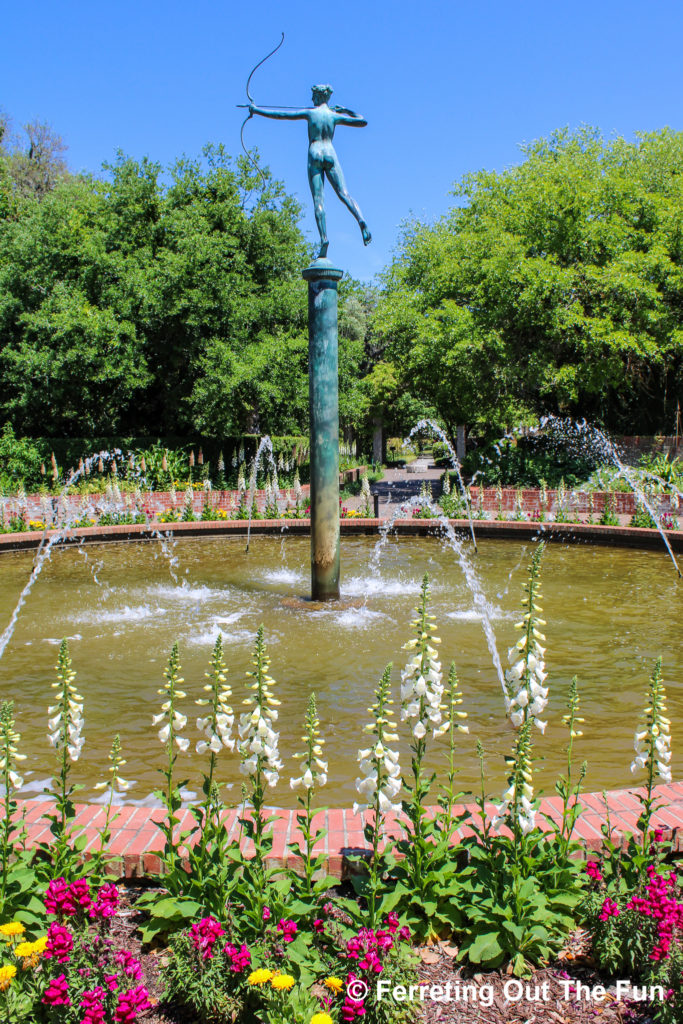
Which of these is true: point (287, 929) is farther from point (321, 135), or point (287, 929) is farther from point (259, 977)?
point (321, 135)

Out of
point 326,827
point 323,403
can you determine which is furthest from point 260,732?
point 323,403

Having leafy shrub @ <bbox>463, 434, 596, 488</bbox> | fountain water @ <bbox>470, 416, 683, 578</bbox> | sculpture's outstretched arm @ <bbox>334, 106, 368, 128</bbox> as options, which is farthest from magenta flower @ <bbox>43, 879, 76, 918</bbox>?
leafy shrub @ <bbox>463, 434, 596, 488</bbox>

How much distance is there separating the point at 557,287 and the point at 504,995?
21157 millimetres

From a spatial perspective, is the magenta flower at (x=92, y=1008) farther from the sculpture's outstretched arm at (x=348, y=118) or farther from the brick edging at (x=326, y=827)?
the sculpture's outstretched arm at (x=348, y=118)

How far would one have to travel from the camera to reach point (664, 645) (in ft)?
26.4

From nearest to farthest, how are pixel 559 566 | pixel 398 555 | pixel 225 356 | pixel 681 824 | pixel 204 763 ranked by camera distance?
pixel 681 824
pixel 204 763
pixel 559 566
pixel 398 555
pixel 225 356

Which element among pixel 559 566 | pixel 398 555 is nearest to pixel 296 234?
pixel 398 555

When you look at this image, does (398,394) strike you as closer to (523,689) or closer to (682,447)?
(682,447)

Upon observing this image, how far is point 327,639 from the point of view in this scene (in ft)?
27.5

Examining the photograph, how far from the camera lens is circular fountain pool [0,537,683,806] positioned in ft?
18.1

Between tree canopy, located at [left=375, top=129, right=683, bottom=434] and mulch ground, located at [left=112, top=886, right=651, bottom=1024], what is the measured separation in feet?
64.8

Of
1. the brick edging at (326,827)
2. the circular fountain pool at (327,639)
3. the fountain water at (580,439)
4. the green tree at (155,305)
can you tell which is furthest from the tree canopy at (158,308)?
the brick edging at (326,827)

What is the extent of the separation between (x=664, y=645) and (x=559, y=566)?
180 inches

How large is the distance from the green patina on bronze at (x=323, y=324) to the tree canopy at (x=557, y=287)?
523 inches
